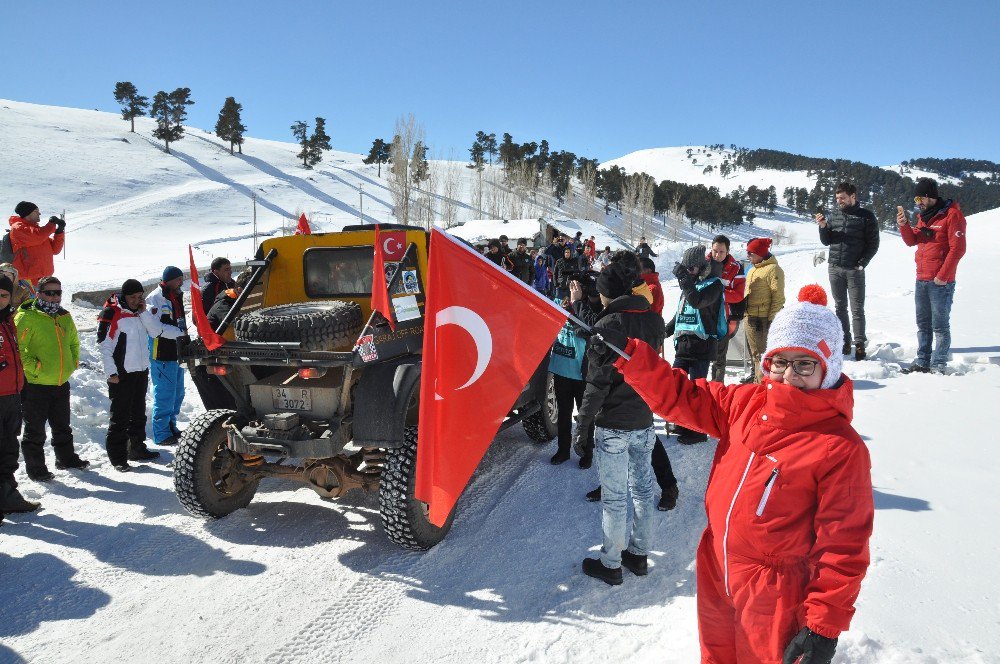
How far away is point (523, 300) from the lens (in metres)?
2.71

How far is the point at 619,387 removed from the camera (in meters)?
3.53

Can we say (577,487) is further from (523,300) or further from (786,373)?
(786,373)

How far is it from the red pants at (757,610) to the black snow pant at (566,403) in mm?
3166

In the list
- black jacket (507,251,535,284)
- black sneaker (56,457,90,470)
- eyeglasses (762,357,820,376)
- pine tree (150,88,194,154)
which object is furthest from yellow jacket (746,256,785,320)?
pine tree (150,88,194,154)

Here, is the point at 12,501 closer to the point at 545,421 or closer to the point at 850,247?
the point at 545,421

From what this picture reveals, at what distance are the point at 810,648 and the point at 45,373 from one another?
626 centimetres

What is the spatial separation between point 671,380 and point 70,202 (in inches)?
2353

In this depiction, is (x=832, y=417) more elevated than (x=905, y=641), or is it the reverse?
(x=832, y=417)

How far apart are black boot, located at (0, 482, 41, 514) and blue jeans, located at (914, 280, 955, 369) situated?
8963 mm

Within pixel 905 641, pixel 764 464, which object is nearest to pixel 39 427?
pixel 764 464

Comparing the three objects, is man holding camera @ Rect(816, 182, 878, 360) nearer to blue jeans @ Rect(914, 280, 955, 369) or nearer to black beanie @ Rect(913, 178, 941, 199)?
black beanie @ Rect(913, 178, 941, 199)

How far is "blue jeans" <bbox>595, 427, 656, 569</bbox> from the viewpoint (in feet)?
11.6

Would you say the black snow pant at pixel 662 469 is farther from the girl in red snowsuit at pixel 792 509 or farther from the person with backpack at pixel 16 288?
the person with backpack at pixel 16 288

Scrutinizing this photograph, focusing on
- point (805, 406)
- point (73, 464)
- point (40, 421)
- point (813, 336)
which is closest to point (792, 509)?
point (805, 406)
